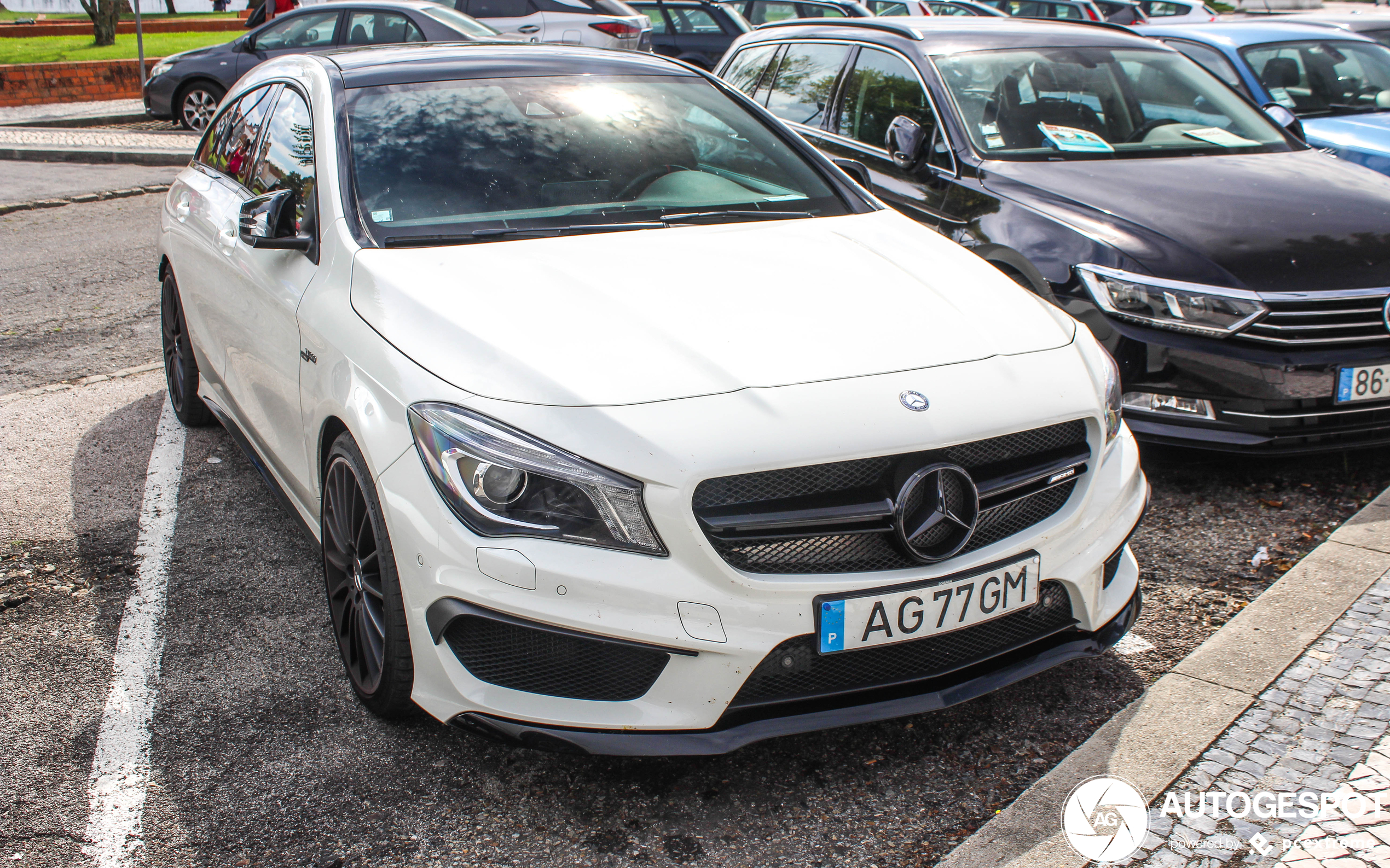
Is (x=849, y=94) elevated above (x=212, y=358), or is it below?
above

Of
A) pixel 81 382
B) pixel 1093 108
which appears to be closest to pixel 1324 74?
pixel 1093 108

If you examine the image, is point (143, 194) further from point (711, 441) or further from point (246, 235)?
point (711, 441)

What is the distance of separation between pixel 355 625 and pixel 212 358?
1902 mm

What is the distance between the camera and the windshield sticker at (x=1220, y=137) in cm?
535

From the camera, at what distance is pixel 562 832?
2568mm

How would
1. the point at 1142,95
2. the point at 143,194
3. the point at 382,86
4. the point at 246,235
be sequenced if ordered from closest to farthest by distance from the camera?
1. the point at 246,235
2. the point at 382,86
3. the point at 1142,95
4. the point at 143,194

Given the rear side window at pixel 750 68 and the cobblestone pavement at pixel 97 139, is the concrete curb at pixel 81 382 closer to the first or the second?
the rear side window at pixel 750 68

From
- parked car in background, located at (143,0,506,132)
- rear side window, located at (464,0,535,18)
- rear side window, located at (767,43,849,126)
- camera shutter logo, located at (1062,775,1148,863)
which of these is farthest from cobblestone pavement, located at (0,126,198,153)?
camera shutter logo, located at (1062,775,1148,863)

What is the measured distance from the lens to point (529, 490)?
241 centimetres

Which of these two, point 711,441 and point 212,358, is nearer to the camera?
point 711,441

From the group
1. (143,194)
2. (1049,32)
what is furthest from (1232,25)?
(143,194)

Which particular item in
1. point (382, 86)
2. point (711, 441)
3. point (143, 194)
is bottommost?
point (143, 194)

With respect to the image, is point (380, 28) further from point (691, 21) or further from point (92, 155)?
point (691, 21)

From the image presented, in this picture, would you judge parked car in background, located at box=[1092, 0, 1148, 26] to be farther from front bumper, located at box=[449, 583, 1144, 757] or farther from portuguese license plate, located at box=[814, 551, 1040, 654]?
front bumper, located at box=[449, 583, 1144, 757]
